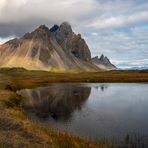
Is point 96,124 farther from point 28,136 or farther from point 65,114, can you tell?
point 28,136

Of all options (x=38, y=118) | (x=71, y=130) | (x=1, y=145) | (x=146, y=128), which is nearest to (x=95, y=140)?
(x=71, y=130)

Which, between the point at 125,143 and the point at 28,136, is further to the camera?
the point at 125,143

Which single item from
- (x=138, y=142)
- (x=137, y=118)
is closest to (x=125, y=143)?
(x=138, y=142)

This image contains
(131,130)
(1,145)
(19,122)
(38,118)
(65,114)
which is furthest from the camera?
(65,114)

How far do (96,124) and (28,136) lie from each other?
16.1m

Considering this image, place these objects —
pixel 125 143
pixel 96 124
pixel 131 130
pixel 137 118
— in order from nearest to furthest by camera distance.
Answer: pixel 125 143
pixel 131 130
pixel 96 124
pixel 137 118

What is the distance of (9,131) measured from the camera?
28.6 m

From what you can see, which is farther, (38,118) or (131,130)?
(38,118)

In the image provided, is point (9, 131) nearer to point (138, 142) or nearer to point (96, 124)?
point (138, 142)

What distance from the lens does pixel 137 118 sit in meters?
45.4

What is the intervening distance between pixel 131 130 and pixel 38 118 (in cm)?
1699

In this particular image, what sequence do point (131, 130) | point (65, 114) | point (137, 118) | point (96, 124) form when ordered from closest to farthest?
point (131, 130) < point (96, 124) < point (137, 118) < point (65, 114)

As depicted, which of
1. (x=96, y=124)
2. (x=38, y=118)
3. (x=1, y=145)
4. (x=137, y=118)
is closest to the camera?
(x=1, y=145)

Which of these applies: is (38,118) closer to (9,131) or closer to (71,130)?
(71,130)
